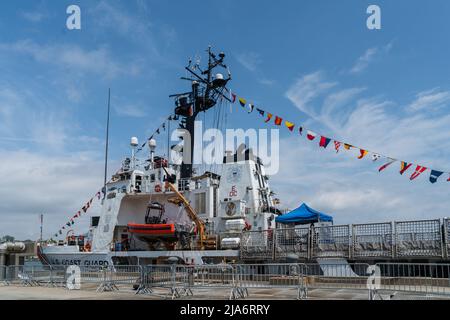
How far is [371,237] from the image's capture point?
15703 millimetres

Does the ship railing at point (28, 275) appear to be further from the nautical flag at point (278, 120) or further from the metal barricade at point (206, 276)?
the nautical flag at point (278, 120)

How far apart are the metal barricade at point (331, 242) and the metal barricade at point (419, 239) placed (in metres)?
1.90

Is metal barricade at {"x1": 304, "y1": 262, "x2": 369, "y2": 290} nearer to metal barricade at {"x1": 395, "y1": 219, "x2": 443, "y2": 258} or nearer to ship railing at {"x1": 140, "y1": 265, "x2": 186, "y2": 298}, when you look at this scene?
metal barricade at {"x1": 395, "y1": 219, "x2": 443, "y2": 258}

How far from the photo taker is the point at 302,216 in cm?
1917

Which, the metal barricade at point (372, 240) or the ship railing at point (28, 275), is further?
the ship railing at point (28, 275)

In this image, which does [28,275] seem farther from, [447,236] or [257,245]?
[447,236]

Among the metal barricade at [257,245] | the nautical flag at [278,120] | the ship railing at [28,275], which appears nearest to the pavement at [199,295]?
the ship railing at [28,275]

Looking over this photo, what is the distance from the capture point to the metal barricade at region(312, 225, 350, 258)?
16.2m

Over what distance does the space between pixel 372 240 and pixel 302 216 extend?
404 centimetres

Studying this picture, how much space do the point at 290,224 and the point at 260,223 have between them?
4.78 feet

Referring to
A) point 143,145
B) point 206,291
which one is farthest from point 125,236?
point 206,291

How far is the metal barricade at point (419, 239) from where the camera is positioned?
14.3m

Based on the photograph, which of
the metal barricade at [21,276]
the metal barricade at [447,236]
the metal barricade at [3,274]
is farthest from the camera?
the metal barricade at [3,274]
